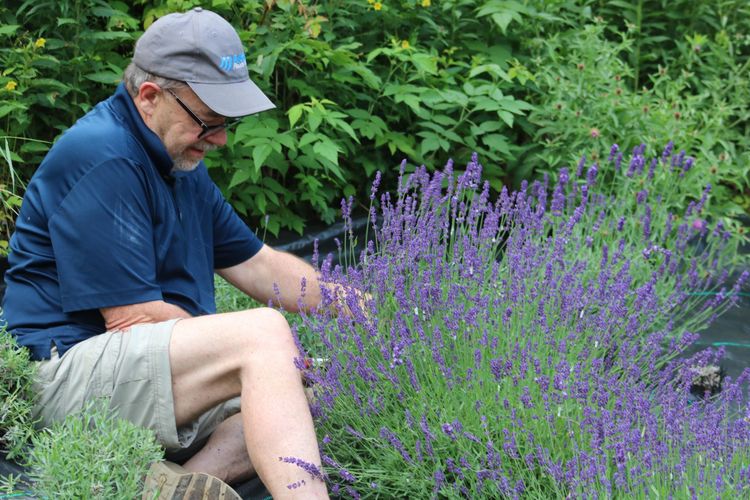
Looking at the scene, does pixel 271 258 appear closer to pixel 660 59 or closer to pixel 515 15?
pixel 515 15

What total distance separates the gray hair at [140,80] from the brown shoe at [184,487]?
1036 millimetres

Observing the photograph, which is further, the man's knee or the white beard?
the white beard

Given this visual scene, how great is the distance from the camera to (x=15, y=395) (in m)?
2.59

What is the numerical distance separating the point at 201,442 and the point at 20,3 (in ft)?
7.68

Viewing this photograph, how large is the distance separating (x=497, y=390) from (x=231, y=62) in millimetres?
1177

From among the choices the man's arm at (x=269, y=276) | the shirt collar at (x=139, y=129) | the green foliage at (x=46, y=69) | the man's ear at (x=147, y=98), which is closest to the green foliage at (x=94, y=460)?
the shirt collar at (x=139, y=129)

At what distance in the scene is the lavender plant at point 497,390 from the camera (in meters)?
2.37

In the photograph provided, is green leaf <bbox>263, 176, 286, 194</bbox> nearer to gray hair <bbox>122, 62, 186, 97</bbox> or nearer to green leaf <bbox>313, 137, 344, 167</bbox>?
green leaf <bbox>313, 137, 344, 167</bbox>

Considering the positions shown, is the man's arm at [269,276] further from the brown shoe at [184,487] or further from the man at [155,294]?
the brown shoe at [184,487]

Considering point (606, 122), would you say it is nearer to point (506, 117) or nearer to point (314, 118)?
A: point (506, 117)

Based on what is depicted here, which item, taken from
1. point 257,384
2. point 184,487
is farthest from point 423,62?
point 184,487

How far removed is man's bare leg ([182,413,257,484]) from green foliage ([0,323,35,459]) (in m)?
0.47

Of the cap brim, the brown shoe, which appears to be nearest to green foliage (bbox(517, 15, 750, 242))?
the cap brim

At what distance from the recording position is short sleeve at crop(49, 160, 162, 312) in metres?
2.55
